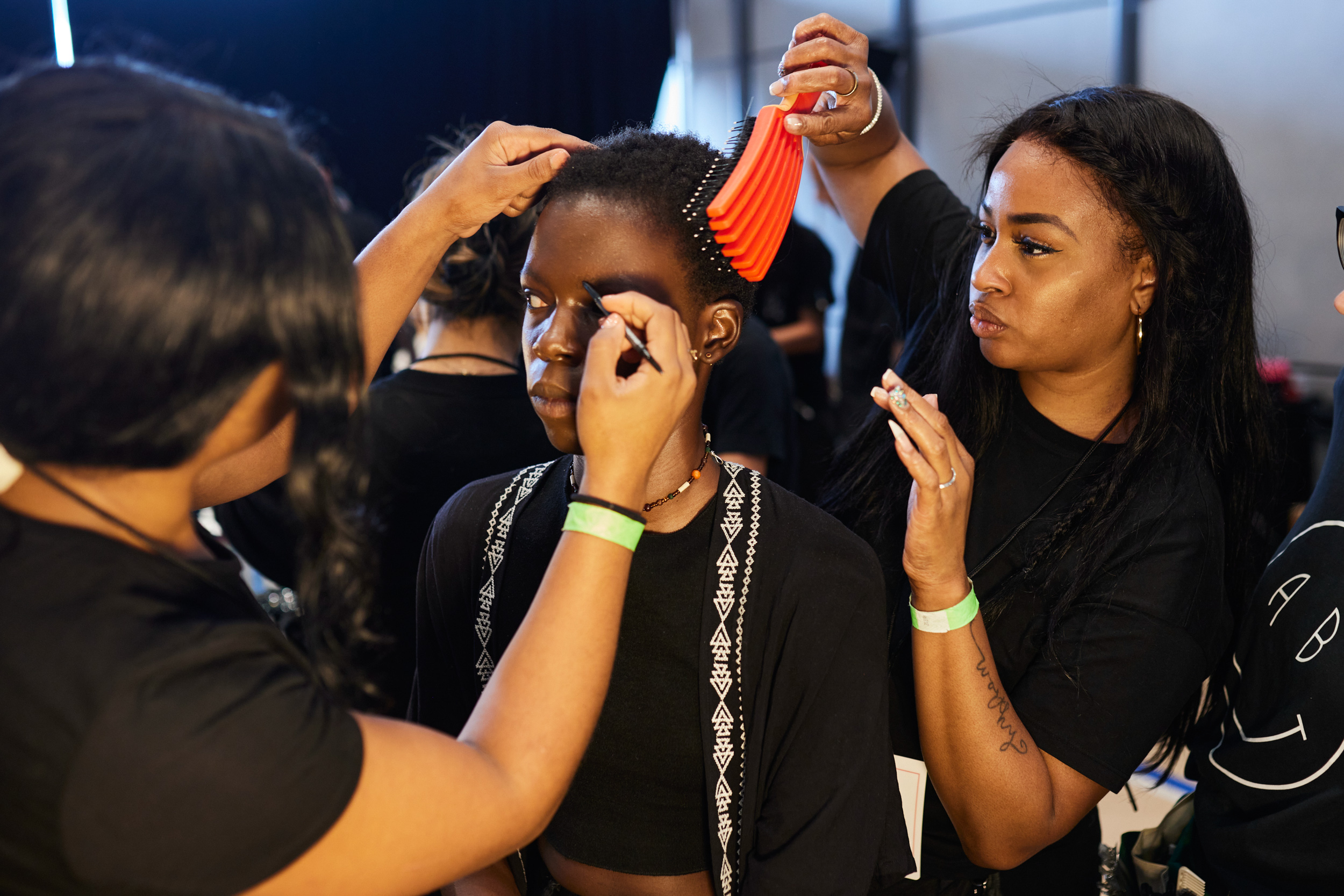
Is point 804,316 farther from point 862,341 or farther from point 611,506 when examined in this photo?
point 611,506

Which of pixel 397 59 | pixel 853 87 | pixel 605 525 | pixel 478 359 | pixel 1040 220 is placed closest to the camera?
pixel 605 525

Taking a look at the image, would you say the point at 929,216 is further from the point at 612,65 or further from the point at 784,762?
the point at 612,65

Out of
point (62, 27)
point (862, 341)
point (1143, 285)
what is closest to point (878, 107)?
point (1143, 285)

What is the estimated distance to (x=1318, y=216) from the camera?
12.9ft

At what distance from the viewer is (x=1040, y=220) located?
3.98ft

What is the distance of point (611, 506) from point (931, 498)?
0.44 meters

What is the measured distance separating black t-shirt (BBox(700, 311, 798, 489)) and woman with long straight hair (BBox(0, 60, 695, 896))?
4.56 ft

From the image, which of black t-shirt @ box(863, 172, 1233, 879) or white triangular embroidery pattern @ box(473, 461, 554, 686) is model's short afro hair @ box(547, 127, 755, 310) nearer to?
white triangular embroidery pattern @ box(473, 461, 554, 686)

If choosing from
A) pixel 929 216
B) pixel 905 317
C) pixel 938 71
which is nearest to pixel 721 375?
pixel 905 317

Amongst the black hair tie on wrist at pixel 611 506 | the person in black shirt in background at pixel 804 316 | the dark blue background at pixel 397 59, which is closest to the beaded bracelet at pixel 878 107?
the black hair tie on wrist at pixel 611 506

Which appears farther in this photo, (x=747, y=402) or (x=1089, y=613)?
(x=747, y=402)

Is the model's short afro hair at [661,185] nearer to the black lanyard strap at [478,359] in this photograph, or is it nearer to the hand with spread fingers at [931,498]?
the hand with spread fingers at [931,498]

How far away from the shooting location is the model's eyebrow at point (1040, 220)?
121 centimetres

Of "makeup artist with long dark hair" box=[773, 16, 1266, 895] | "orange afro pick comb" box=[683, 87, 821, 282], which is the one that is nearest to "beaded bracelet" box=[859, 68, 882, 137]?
"makeup artist with long dark hair" box=[773, 16, 1266, 895]
